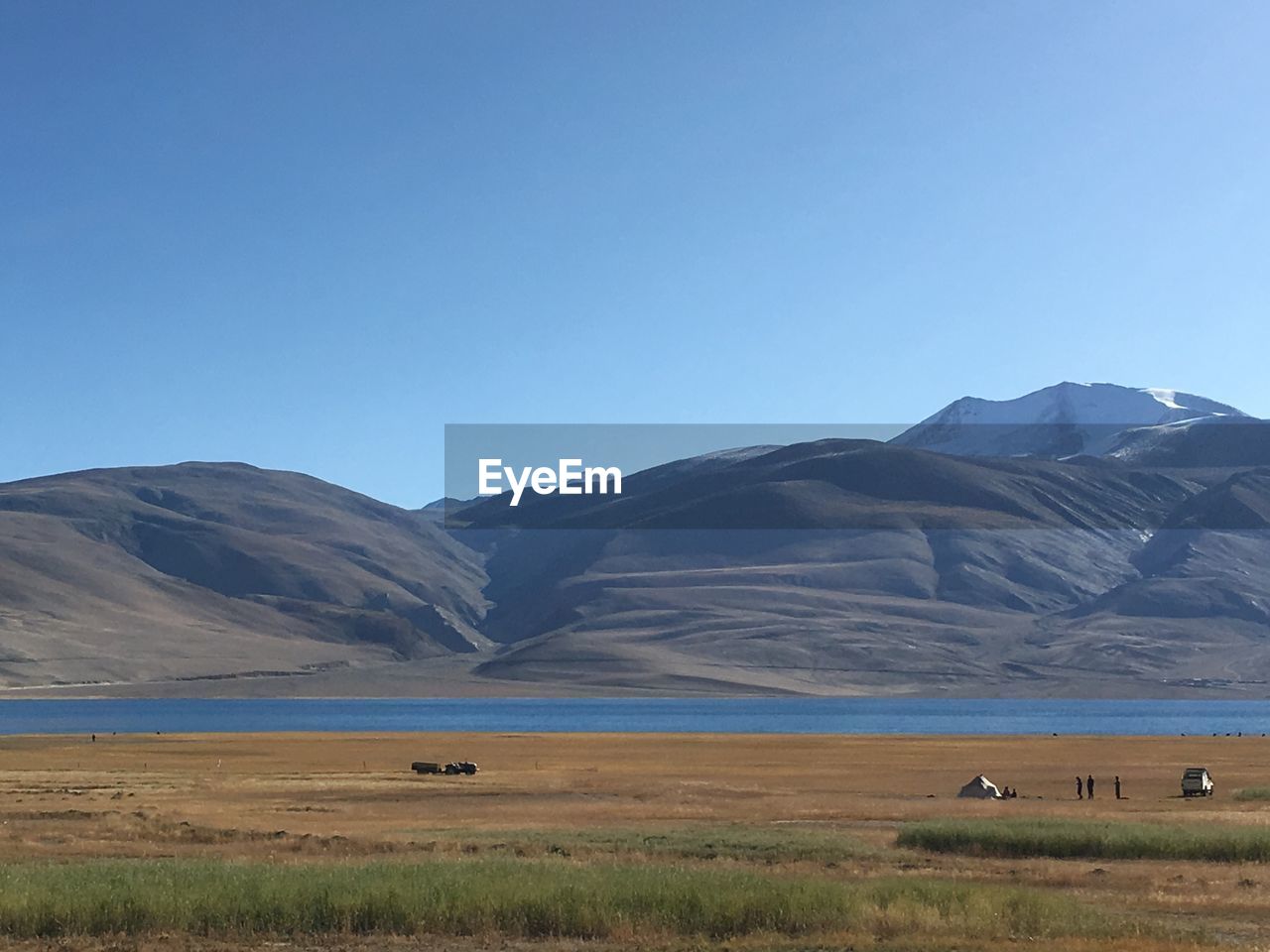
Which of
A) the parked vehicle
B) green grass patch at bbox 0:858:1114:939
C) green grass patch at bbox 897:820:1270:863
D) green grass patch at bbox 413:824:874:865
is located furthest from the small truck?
green grass patch at bbox 0:858:1114:939

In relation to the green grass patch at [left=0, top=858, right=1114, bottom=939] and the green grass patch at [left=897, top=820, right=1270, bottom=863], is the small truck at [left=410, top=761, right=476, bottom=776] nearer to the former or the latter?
the green grass patch at [left=897, top=820, right=1270, bottom=863]

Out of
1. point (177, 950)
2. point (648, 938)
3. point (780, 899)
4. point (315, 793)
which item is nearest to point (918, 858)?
point (780, 899)

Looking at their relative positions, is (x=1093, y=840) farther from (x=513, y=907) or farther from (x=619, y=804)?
(x=619, y=804)

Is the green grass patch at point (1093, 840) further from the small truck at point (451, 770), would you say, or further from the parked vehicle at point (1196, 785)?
the small truck at point (451, 770)

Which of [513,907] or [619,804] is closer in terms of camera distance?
[513,907]

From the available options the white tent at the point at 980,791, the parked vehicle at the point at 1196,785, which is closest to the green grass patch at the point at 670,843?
the white tent at the point at 980,791

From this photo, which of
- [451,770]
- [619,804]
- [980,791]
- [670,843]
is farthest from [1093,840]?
[451,770]
